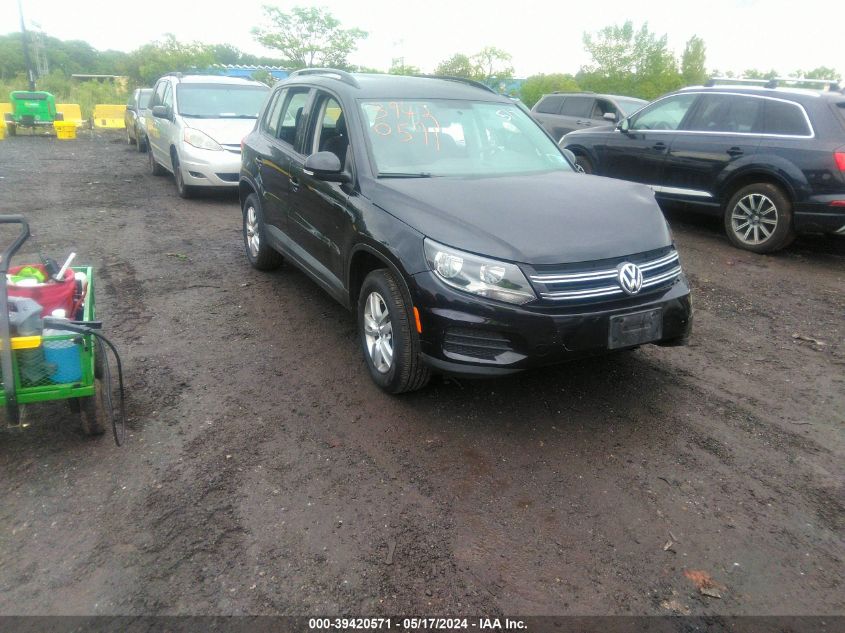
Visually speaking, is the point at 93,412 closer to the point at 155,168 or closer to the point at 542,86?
the point at 155,168

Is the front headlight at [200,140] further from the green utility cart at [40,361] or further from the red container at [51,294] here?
the green utility cart at [40,361]

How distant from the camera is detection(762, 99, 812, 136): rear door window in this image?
6918 millimetres

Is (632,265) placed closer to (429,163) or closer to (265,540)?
(429,163)

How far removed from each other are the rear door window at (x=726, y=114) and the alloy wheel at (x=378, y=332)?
561cm

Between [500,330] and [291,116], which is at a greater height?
[291,116]

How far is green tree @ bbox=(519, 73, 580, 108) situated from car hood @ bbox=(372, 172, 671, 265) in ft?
75.4

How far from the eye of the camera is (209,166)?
386 inches

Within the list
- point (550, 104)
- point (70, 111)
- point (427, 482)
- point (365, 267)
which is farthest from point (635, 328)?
point (70, 111)

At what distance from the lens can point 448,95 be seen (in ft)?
16.0

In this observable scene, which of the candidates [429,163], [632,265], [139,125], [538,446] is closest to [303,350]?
[429,163]

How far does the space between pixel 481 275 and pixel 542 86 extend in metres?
24.9

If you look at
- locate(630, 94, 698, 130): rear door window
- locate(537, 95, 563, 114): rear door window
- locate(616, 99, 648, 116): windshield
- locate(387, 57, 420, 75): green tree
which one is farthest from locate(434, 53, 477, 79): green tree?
locate(630, 94, 698, 130): rear door window

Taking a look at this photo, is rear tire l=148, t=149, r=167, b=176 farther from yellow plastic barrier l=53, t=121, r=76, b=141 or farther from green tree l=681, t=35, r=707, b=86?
green tree l=681, t=35, r=707, b=86

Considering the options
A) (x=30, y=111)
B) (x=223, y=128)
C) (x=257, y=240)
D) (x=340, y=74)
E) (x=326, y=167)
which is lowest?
(x=30, y=111)
